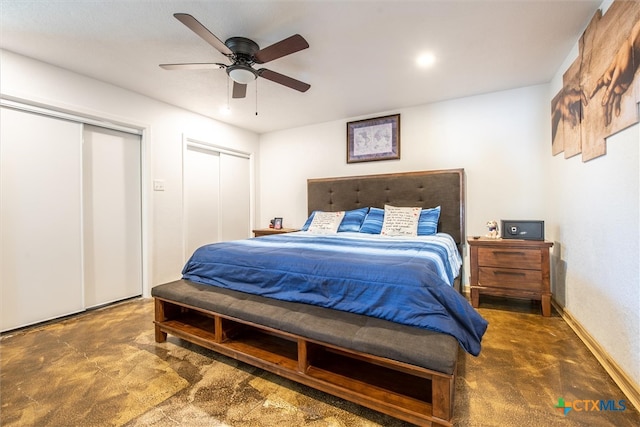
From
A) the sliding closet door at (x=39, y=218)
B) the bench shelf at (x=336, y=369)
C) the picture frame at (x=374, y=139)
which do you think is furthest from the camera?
the picture frame at (x=374, y=139)

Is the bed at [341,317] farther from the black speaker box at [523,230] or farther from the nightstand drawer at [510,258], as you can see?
the black speaker box at [523,230]

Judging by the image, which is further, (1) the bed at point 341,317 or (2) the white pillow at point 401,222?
(2) the white pillow at point 401,222

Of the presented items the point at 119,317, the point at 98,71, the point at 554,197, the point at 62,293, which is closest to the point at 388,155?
the point at 554,197

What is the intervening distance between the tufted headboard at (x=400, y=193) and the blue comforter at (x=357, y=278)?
4.16 feet

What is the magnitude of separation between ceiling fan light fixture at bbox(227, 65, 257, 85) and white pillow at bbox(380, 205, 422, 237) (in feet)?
6.48

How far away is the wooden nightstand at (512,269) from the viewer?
2430 mm

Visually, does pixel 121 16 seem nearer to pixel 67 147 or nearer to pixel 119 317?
pixel 67 147

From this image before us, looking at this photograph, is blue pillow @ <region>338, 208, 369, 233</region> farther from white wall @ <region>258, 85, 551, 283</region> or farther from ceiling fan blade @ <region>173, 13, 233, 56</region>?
ceiling fan blade @ <region>173, 13, 233, 56</region>

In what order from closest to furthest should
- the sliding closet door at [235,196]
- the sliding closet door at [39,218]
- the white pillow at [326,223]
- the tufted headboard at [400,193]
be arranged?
the sliding closet door at [39,218] < the tufted headboard at [400,193] < the white pillow at [326,223] < the sliding closet door at [235,196]

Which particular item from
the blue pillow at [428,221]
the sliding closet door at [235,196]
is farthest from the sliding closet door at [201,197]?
the blue pillow at [428,221]

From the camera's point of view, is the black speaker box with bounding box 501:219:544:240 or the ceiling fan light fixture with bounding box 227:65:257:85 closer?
the ceiling fan light fixture with bounding box 227:65:257:85

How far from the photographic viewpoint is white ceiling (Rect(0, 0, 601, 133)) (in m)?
1.76

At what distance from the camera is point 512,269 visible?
2529 millimetres

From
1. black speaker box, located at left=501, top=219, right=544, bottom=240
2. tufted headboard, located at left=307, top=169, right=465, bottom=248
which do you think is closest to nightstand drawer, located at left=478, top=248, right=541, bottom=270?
black speaker box, located at left=501, top=219, right=544, bottom=240
